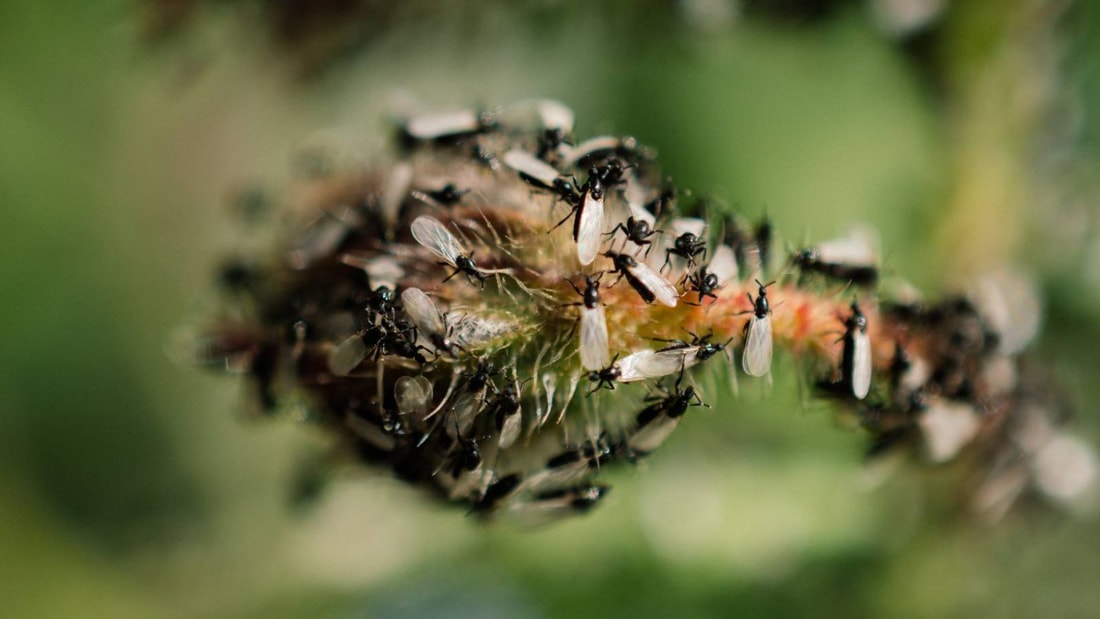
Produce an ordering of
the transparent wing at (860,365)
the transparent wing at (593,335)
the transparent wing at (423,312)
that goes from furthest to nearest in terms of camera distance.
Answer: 1. the transparent wing at (860,365)
2. the transparent wing at (423,312)
3. the transparent wing at (593,335)

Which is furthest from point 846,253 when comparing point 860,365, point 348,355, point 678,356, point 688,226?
point 348,355

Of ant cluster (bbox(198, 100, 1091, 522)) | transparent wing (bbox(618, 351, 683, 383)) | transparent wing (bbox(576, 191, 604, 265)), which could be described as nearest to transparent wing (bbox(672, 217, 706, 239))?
ant cluster (bbox(198, 100, 1091, 522))

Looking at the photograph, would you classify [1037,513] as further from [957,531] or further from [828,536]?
[828,536]

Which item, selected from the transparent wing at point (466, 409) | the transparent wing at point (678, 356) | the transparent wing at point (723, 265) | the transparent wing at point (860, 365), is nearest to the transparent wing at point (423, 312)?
the transparent wing at point (466, 409)

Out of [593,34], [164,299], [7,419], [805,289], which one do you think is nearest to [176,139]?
[164,299]

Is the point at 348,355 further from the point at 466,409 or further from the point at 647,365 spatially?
the point at 647,365

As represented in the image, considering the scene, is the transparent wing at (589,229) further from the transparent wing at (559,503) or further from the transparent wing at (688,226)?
the transparent wing at (559,503)

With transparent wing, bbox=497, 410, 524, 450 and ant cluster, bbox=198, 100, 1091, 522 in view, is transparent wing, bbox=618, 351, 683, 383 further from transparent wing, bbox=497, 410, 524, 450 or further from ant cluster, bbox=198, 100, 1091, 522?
transparent wing, bbox=497, 410, 524, 450
